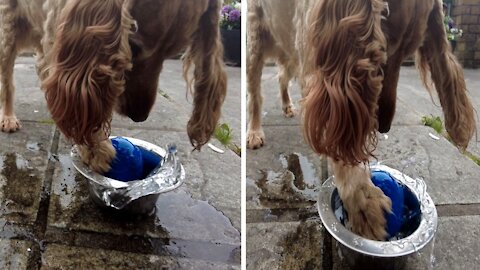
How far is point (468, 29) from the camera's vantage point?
145cm

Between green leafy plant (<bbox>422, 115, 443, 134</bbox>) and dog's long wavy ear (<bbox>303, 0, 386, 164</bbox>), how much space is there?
809mm

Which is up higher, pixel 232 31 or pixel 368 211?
pixel 232 31

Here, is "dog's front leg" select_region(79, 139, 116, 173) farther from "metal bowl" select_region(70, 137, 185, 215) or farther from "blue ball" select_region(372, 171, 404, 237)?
"blue ball" select_region(372, 171, 404, 237)

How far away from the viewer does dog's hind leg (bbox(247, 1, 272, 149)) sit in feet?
6.42

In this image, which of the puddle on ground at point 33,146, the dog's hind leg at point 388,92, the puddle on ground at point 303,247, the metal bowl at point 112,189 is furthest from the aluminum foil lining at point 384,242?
the puddle on ground at point 33,146

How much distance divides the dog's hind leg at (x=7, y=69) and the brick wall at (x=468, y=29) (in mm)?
1438

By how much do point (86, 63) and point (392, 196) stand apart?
2.81 ft

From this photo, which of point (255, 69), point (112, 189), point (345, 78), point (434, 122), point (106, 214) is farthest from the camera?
point (255, 69)

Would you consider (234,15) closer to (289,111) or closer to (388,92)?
(289,111)

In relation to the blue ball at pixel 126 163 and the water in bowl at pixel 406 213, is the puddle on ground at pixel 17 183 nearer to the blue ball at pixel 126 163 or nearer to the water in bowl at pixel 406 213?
the blue ball at pixel 126 163

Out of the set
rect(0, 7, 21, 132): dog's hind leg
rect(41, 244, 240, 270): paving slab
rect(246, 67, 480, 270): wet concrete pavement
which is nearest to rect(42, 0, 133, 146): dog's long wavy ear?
rect(41, 244, 240, 270): paving slab

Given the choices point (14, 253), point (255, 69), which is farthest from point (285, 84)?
point (14, 253)

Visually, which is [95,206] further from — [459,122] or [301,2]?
[459,122]

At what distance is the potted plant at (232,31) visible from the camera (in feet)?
6.17
